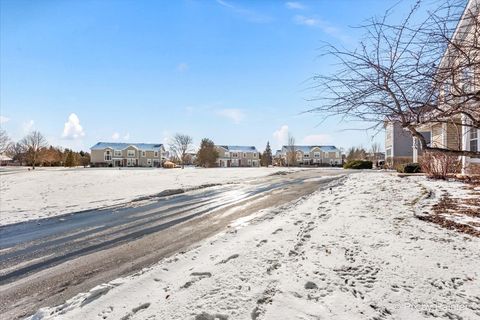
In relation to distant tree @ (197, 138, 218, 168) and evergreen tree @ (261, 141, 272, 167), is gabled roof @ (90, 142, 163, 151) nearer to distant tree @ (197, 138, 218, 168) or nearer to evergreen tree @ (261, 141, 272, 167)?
distant tree @ (197, 138, 218, 168)

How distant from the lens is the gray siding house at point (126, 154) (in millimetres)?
73062

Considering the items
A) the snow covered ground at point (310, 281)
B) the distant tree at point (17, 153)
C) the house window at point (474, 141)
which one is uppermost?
the distant tree at point (17, 153)

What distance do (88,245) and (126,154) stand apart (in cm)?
7414

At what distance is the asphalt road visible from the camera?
385 cm

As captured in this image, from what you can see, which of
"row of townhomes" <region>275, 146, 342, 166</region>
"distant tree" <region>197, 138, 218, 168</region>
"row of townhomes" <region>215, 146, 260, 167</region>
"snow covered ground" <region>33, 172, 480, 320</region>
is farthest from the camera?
"row of townhomes" <region>275, 146, 342, 166</region>

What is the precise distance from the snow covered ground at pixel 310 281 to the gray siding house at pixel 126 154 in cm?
7197

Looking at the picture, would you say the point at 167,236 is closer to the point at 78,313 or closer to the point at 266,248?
the point at 266,248

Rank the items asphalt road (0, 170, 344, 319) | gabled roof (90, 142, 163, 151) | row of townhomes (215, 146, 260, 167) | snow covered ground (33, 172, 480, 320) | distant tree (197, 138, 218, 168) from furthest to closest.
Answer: row of townhomes (215, 146, 260, 167) → gabled roof (90, 142, 163, 151) → distant tree (197, 138, 218, 168) → asphalt road (0, 170, 344, 319) → snow covered ground (33, 172, 480, 320)

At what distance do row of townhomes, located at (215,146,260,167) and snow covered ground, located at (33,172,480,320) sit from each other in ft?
263

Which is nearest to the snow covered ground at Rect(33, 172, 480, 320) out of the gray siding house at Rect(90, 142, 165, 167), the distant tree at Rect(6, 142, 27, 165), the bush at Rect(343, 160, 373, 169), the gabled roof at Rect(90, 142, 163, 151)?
the bush at Rect(343, 160, 373, 169)

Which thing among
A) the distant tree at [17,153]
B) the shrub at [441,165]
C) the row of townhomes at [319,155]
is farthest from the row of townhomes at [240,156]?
the shrub at [441,165]

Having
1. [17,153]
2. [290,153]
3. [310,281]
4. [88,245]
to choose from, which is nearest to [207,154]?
[290,153]

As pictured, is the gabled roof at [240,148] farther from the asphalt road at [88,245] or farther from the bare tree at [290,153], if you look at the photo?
the asphalt road at [88,245]

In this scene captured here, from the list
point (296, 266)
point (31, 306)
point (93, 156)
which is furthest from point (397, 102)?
point (93, 156)
